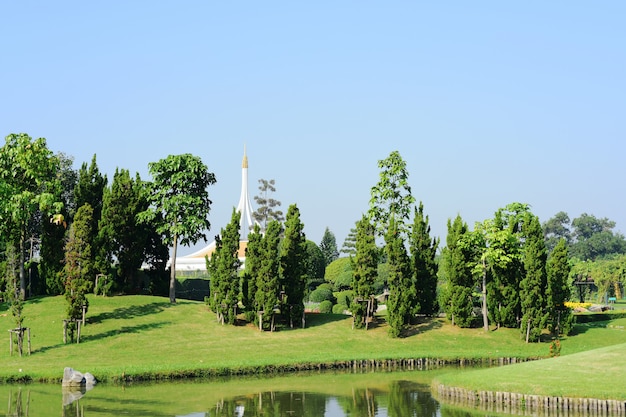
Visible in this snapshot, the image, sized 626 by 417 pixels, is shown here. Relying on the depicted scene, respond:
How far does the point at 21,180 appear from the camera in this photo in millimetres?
60281

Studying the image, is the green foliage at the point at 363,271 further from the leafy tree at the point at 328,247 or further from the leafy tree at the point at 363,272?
the leafy tree at the point at 328,247

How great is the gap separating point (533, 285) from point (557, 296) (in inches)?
88.9

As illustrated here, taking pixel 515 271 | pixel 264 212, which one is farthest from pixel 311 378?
pixel 264 212

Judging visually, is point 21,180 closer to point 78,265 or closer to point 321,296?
point 78,265

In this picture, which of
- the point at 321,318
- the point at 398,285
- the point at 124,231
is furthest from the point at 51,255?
the point at 398,285

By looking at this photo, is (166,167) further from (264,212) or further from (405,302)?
(264,212)

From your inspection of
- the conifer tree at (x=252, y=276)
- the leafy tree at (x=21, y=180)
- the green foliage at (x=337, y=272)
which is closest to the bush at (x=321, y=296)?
the green foliage at (x=337, y=272)

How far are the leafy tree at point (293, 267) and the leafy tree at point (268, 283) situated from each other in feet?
2.81

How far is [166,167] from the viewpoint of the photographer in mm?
67312

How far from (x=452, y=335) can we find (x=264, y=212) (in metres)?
61.3

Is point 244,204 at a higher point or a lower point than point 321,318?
higher

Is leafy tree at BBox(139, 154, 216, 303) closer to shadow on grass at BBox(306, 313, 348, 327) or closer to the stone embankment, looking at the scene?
shadow on grass at BBox(306, 313, 348, 327)

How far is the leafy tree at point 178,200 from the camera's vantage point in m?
66.5

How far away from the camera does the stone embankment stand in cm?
3412
